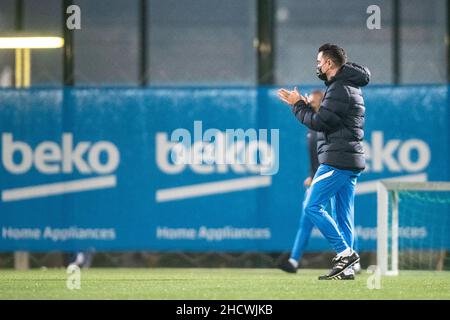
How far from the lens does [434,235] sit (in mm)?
14203

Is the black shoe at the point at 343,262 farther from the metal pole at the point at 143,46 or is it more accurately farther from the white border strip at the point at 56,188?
the metal pole at the point at 143,46

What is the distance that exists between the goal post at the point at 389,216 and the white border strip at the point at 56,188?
11.6 ft

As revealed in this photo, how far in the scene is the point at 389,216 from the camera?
12.9 meters

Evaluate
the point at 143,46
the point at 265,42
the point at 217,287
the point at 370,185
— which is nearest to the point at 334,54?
the point at 217,287

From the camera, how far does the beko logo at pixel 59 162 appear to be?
14.6m

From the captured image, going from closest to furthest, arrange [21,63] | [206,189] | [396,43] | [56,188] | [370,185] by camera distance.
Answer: [370,185] → [206,189] → [56,188] → [21,63] → [396,43]

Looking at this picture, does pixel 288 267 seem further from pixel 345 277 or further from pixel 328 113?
pixel 328 113

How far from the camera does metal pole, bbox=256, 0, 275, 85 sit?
14.8 m

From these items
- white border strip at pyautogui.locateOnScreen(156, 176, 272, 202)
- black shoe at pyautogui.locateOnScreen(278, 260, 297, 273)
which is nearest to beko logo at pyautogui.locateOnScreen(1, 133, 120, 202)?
white border strip at pyautogui.locateOnScreen(156, 176, 272, 202)

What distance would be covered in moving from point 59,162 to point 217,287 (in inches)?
197

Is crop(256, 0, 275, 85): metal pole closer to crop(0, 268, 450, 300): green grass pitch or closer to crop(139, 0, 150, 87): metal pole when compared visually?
crop(139, 0, 150, 87): metal pole
